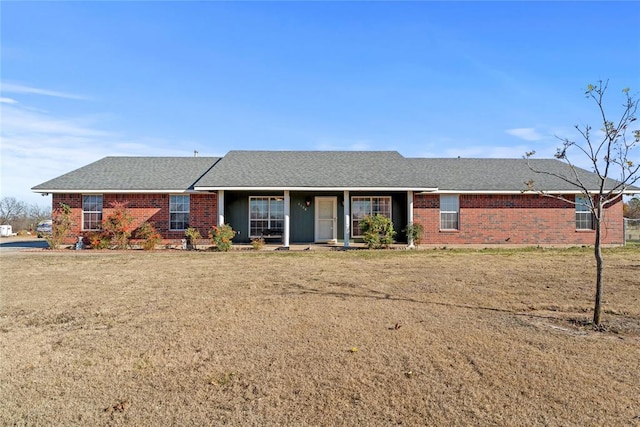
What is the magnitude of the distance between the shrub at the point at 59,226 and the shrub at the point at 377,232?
42.5ft

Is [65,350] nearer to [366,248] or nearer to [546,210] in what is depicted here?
[366,248]

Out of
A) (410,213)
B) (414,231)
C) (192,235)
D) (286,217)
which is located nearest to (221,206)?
(192,235)

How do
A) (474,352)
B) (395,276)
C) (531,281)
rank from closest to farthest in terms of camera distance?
(474,352), (531,281), (395,276)

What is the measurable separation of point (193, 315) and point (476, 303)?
A: 487 cm

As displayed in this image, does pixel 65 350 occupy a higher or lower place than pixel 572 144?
lower

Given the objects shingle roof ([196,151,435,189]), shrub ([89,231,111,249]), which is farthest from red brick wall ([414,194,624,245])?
shrub ([89,231,111,249])

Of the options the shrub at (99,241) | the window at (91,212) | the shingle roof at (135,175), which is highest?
the shingle roof at (135,175)

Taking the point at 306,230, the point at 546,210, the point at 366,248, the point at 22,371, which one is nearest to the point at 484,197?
the point at 546,210

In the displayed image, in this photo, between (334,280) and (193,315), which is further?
(334,280)

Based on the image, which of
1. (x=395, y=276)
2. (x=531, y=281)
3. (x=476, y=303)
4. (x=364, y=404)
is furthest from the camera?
(x=395, y=276)

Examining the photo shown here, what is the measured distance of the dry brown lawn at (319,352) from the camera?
3.52 meters

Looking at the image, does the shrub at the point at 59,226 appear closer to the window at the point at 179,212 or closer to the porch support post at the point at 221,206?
the window at the point at 179,212

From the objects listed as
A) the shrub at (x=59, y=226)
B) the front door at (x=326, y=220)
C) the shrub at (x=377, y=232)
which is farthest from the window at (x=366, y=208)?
the shrub at (x=59, y=226)

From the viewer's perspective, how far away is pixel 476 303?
7402 mm
